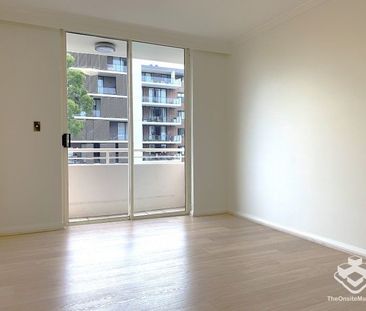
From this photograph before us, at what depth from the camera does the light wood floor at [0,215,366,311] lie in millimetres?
2068

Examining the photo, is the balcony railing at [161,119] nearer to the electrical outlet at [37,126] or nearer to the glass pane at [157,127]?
the glass pane at [157,127]

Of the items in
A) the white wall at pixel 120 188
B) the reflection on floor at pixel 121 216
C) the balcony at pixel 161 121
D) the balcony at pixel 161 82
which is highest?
the balcony at pixel 161 82

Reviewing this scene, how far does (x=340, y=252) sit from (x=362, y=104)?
137 cm

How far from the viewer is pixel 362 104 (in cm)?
289

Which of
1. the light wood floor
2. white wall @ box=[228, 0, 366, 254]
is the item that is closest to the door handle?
the light wood floor

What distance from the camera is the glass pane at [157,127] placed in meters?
4.50

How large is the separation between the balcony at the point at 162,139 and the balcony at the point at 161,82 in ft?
2.37

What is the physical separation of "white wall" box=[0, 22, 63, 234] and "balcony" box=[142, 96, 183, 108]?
3.80 ft

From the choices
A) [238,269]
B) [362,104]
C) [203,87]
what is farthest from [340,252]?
[203,87]

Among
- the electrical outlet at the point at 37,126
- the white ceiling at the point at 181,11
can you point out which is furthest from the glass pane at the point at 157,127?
the electrical outlet at the point at 37,126

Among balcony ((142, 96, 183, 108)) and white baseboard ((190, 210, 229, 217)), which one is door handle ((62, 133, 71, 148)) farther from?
white baseboard ((190, 210, 229, 217))

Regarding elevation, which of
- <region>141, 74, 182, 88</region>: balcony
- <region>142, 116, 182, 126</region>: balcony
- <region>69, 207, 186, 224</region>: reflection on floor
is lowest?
<region>69, 207, 186, 224</region>: reflection on floor

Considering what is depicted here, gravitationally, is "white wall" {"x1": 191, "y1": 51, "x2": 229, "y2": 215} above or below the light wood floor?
above

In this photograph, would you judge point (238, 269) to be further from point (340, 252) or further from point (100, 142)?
point (100, 142)
